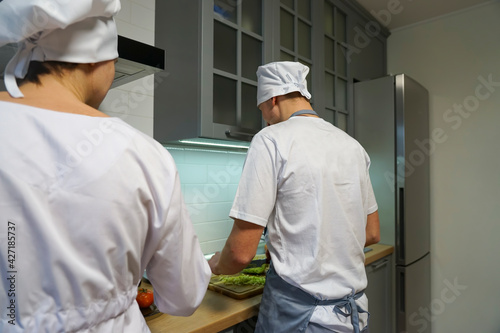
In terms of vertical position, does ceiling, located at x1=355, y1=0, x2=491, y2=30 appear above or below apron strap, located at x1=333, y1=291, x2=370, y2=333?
above

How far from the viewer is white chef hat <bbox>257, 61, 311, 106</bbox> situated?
1.28 m

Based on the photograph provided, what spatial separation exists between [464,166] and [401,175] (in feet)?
2.07

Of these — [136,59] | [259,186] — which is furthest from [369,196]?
[136,59]

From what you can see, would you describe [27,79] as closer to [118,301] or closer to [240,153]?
[118,301]

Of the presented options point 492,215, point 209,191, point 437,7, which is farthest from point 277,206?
point 437,7

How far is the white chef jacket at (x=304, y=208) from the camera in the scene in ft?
3.46

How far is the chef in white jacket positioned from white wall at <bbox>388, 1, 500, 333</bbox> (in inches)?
97.9

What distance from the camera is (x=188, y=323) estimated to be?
1054mm

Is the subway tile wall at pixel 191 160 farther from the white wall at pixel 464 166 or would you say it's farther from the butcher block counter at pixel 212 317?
the white wall at pixel 464 166

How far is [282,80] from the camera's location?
1.28m

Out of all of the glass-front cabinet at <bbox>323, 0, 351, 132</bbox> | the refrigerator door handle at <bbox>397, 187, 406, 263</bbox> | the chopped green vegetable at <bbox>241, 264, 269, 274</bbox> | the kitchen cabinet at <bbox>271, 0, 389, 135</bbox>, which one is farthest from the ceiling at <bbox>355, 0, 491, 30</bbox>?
the chopped green vegetable at <bbox>241, 264, 269, 274</bbox>

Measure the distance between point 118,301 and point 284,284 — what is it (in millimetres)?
618

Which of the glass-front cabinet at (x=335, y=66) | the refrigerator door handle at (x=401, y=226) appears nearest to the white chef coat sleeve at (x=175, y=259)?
→ the glass-front cabinet at (x=335, y=66)

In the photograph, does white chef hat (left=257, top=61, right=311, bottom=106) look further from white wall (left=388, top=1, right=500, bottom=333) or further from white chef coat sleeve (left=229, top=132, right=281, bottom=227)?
white wall (left=388, top=1, right=500, bottom=333)
